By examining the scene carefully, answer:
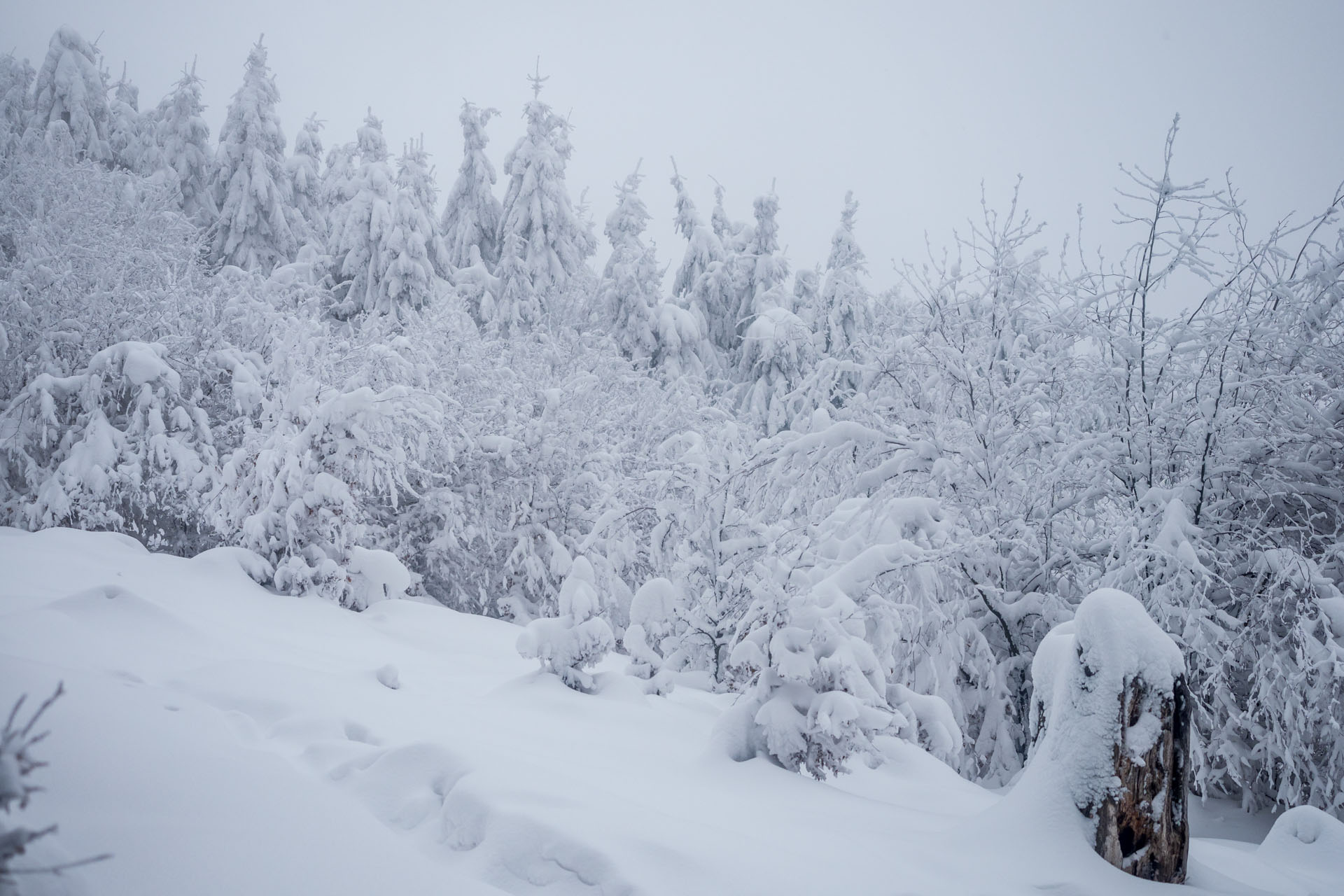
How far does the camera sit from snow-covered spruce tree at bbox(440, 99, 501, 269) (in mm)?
24078

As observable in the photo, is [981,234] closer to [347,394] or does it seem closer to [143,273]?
[347,394]

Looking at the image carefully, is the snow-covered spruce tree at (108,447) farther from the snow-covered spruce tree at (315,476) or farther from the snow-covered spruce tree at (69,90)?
the snow-covered spruce tree at (69,90)

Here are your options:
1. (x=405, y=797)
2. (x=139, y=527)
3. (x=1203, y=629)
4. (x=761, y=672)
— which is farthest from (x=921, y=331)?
(x=139, y=527)

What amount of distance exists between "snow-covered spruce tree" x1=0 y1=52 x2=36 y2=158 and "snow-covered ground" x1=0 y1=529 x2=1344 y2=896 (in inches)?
699

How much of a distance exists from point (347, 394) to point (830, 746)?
6677 millimetres

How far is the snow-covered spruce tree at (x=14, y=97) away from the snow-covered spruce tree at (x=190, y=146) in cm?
319

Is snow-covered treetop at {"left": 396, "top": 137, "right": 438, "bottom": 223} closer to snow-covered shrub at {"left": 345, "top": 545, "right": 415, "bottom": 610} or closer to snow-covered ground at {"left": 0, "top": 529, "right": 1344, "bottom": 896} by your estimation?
snow-covered shrub at {"left": 345, "top": 545, "right": 415, "bottom": 610}

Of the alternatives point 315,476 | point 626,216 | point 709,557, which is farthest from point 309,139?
point 709,557

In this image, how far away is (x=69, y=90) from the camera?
68.1 ft

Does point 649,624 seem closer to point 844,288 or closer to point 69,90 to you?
point 844,288

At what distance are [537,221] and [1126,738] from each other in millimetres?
21727

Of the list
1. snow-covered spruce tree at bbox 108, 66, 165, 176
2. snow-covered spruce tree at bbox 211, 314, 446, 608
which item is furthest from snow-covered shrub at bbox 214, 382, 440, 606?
snow-covered spruce tree at bbox 108, 66, 165, 176

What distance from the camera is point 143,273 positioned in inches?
499

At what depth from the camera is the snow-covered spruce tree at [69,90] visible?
813 inches
